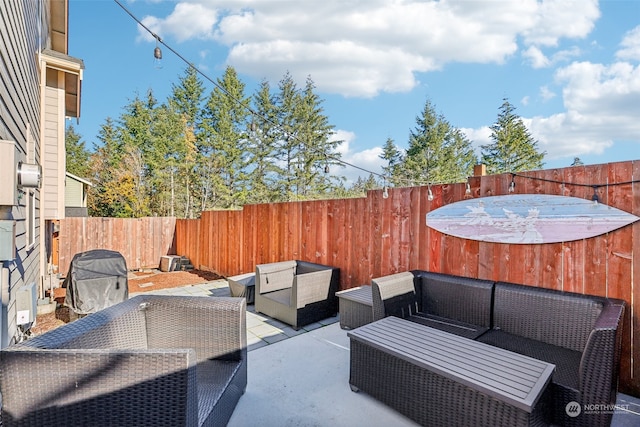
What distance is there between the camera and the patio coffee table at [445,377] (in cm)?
171

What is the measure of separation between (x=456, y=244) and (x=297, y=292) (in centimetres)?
199

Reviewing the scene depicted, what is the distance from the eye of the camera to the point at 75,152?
22016 millimetres

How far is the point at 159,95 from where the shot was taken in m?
17.0

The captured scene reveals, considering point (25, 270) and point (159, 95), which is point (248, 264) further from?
point (159, 95)

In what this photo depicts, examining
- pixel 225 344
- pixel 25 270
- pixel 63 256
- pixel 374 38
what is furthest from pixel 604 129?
pixel 63 256

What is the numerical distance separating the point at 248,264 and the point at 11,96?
4715 mm

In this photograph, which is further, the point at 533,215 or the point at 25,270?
the point at 25,270

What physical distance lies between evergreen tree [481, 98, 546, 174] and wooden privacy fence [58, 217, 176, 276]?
16859 millimetres

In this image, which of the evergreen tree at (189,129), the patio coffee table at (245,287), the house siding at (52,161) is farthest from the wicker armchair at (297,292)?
the evergreen tree at (189,129)

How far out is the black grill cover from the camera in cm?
429

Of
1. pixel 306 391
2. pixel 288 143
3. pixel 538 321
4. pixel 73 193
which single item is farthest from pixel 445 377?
pixel 288 143

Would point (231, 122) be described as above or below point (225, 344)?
above

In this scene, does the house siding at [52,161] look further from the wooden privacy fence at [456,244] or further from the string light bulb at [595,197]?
the string light bulb at [595,197]

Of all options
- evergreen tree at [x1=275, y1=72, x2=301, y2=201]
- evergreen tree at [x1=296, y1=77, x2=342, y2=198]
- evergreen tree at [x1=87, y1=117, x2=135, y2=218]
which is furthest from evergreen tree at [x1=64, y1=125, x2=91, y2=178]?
evergreen tree at [x1=296, y1=77, x2=342, y2=198]
